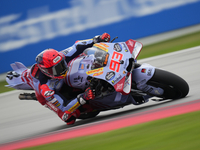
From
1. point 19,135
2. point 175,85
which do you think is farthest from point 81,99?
point 19,135

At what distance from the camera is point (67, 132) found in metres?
3.84

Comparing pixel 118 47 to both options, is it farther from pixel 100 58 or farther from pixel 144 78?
pixel 144 78

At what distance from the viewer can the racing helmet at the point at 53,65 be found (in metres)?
3.73

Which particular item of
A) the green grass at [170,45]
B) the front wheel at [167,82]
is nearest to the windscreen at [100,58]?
the front wheel at [167,82]

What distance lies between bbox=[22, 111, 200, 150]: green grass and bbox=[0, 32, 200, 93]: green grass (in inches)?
252

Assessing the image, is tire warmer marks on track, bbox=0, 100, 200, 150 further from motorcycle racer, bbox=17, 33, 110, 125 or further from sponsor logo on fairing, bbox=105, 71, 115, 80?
sponsor logo on fairing, bbox=105, 71, 115, 80

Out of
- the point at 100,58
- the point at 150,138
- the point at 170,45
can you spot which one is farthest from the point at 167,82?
the point at 170,45

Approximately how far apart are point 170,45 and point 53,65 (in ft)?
23.4

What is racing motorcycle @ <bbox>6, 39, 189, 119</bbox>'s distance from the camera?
3.50m

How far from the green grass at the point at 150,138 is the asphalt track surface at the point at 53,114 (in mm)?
497

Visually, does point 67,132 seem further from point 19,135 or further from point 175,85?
point 175,85

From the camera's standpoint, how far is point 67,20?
10.0m

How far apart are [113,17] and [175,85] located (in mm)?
6667

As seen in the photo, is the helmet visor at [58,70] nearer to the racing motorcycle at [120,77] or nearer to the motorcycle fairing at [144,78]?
Answer: the racing motorcycle at [120,77]
